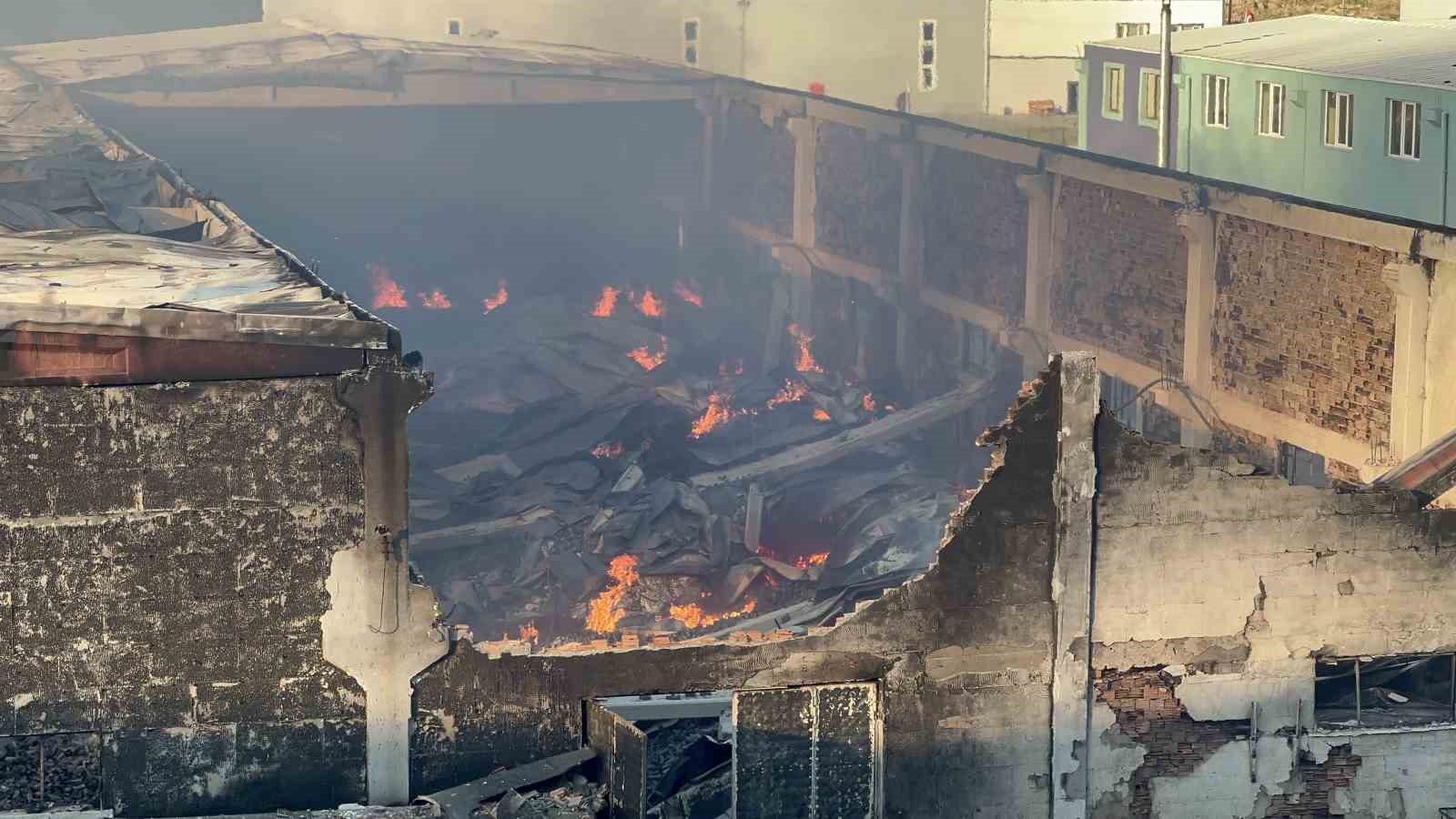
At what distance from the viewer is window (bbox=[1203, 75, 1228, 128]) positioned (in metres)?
30.4

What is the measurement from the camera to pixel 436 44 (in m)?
45.2

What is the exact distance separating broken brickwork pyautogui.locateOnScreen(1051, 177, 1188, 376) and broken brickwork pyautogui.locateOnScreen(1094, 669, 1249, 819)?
36.0 feet

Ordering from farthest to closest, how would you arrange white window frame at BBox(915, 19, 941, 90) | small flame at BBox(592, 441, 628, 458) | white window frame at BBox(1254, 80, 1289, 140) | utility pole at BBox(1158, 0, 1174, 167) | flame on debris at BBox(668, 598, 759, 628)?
white window frame at BBox(915, 19, 941, 90) → utility pole at BBox(1158, 0, 1174, 167) → white window frame at BBox(1254, 80, 1289, 140) → small flame at BBox(592, 441, 628, 458) → flame on debris at BBox(668, 598, 759, 628)

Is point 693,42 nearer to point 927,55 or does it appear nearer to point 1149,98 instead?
point 927,55

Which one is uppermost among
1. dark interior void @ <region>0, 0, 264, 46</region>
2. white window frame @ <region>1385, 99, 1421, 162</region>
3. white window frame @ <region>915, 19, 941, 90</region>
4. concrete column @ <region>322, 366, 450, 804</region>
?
dark interior void @ <region>0, 0, 264, 46</region>

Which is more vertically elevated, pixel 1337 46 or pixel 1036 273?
pixel 1337 46

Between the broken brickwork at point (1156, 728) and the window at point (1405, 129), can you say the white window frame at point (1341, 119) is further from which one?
the broken brickwork at point (1156, 728)

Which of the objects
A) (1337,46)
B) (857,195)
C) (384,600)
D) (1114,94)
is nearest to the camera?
(384,600)

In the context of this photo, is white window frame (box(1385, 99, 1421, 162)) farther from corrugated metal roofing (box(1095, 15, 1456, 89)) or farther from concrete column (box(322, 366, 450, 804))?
concrete column (box(322, 366, 450, 804))

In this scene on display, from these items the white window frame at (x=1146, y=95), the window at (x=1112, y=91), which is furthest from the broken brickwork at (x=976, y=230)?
the window at (x=1112, y=91)

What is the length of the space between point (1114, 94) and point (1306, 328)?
17.0 m

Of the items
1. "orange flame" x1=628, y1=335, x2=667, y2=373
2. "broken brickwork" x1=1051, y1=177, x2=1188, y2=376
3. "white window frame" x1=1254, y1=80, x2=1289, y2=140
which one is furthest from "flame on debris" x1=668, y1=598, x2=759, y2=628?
"white window frame" x1=1254, y1=80, x2=1289, y2=140

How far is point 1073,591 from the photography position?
11.6m

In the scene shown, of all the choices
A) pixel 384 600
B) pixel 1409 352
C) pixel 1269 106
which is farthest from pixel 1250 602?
pixel 1269 106
